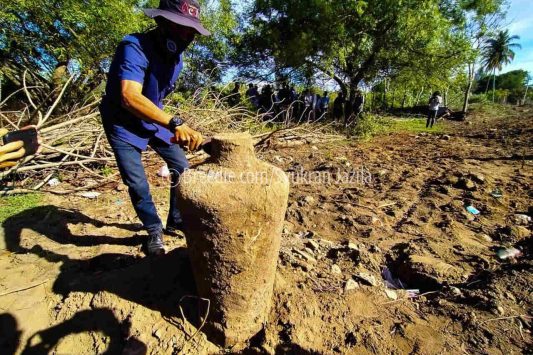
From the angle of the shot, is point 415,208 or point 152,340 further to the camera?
point 415,208

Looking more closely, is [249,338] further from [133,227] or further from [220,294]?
[133,227]

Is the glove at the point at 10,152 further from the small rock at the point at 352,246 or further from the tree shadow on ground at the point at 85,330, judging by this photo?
the small rock at the point at 352,246

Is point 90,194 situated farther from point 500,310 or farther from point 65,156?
point 500,310

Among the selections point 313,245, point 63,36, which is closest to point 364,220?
point 313,245

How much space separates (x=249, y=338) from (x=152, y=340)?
0.49 m

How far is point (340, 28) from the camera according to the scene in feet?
28.1

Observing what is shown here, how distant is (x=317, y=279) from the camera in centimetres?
209

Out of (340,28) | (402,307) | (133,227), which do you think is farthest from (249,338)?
(340,28)

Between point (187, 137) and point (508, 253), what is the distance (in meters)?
2.59

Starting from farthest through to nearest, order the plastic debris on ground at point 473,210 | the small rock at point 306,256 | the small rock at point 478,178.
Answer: the small rock at point 478,178, the plastic debris on ground at point 473,210, the small rock at point 306,256

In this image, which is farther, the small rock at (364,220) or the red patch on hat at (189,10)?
the small rock at (364,220)

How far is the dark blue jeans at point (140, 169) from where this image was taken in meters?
2.12

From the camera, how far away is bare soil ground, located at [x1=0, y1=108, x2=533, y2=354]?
5.64ft

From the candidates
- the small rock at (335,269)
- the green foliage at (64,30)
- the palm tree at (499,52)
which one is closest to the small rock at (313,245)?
the small rock at (335,269)
